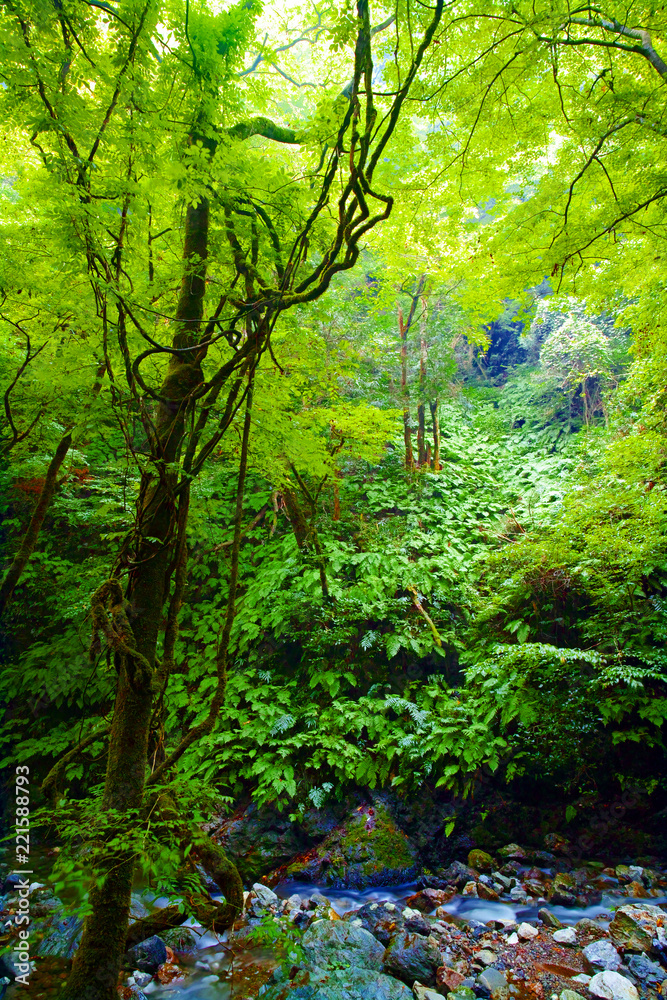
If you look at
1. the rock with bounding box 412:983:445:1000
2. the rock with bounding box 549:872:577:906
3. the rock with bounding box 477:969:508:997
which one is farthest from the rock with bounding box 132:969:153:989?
the rock with bounding box 549:872:577:906

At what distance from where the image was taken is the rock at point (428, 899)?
407cm

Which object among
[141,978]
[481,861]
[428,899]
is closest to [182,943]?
[141,978]

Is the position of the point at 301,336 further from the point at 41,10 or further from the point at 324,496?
the point at 324,496

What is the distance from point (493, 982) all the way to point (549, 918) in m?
0.90

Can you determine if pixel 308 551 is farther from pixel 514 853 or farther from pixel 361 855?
pixel 514 853

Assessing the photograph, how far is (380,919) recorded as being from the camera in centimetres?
384

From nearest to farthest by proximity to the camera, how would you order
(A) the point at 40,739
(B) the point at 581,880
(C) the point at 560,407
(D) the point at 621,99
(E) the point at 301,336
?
(D) the point at 621,99
(B) the point at 581,880
(E) the point at 301,336
(A) the point at 40,739
(C) the point at 560,407

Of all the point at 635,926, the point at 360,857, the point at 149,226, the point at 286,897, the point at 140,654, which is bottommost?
the point at 286,897

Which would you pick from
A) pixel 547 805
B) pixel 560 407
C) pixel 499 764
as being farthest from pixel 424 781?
pixel 560 407

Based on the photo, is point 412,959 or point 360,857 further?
point 360,857

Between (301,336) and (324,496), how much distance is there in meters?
3.73

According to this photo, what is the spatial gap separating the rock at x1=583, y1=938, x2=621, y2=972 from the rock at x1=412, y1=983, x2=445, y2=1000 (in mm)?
1158

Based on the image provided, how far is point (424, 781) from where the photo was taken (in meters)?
4.90

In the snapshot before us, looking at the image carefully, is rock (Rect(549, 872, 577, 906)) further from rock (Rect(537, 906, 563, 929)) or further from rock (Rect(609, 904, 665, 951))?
rock (Rect(609, 904, 665, 951))
